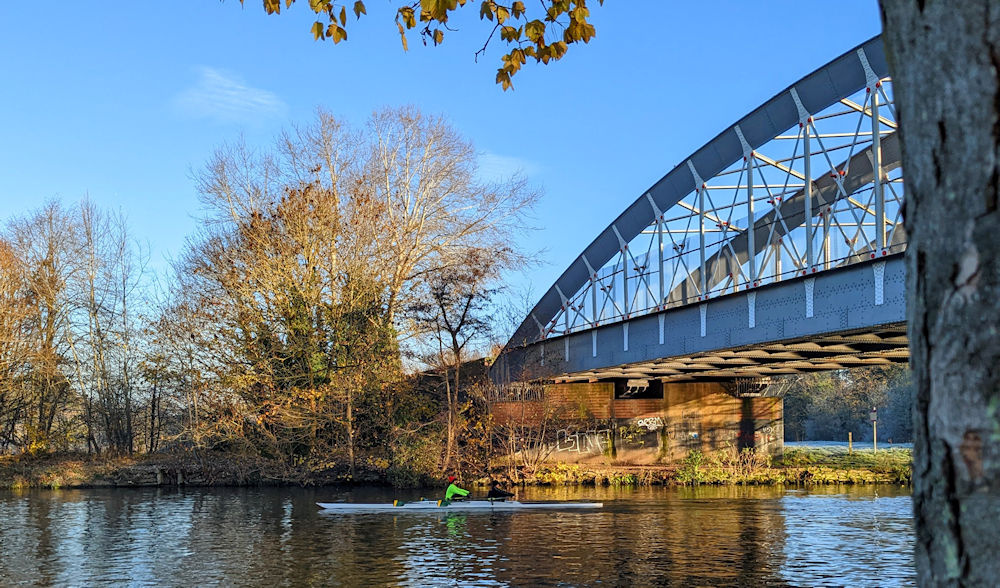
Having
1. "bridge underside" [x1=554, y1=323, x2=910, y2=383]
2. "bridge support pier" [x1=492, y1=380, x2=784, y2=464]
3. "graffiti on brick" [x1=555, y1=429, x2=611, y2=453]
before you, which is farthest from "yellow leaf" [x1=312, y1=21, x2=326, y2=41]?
"graffiti on brick" [x1=555, y1=429, x2=611, y2=453]

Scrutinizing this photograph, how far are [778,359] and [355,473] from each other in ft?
57.5

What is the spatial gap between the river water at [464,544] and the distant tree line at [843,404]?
46.7 meters

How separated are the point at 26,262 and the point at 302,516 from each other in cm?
2624

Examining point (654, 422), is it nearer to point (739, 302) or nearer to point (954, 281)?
point (739, 302)

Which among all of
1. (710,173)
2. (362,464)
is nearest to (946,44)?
(710,173)

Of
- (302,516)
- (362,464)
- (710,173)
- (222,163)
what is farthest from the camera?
(222,163)

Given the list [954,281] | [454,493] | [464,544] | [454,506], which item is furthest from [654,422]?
[954,281]

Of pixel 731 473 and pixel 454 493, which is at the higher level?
pixel 454 493

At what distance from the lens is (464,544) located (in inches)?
898

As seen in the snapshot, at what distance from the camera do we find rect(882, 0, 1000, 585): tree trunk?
226 cm

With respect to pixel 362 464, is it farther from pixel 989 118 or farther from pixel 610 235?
pixel 989 118

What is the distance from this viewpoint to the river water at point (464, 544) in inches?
712

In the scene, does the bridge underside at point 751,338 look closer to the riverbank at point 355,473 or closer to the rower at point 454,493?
the riverbank at point 355,473

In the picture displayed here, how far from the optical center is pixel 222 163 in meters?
43.9
